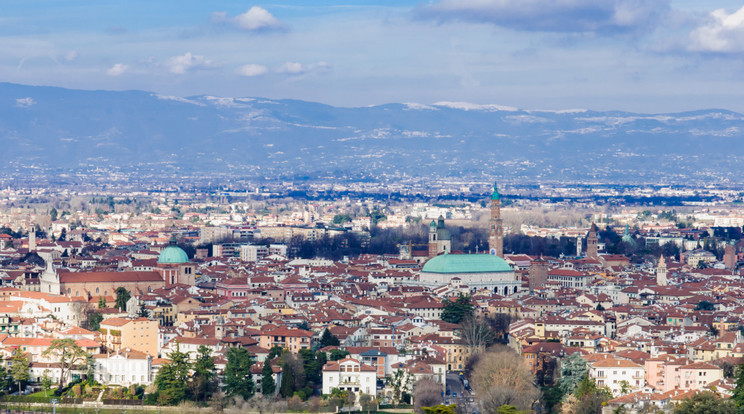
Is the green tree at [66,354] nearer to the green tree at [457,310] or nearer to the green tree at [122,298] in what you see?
the green tree at [122,298]

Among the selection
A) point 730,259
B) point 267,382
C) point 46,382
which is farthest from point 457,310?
point 730,259

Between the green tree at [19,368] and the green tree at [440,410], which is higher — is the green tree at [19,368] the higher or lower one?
the higher one

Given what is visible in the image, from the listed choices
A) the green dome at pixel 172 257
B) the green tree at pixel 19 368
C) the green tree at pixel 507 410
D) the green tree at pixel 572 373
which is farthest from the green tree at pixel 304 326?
the green dome at pixel 172 257

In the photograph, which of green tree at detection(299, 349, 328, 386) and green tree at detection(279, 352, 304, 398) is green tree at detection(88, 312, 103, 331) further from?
green tree at detection(279, 352, 304, 398)

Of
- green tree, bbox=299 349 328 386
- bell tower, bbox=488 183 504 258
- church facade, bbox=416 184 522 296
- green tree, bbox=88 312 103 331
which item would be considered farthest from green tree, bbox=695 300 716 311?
bell tower, bbox=488 183 504 258

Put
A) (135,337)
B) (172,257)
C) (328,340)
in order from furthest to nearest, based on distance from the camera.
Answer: (172,257) < (328,340) < (135,337)

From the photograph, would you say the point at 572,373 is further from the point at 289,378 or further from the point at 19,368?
the point at 19,368
